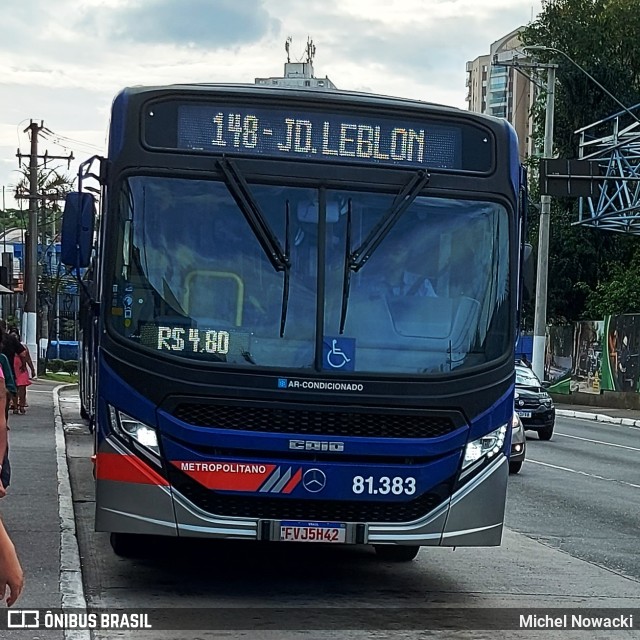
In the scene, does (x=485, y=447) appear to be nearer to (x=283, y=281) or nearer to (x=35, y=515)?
(x=283, y=281)

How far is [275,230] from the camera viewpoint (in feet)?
26.9

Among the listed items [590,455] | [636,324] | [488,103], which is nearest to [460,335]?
[590,455]

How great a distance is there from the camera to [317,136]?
27.8ft

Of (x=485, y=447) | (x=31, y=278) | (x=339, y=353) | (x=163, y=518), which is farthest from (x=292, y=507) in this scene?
(x=31, y=278)

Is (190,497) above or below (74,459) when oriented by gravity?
above

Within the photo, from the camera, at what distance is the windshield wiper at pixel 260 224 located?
8.15 meters

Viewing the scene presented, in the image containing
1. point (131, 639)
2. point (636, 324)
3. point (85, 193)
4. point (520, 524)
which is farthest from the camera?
point (636, 324)

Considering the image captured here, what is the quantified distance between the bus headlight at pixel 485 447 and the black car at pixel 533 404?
16.0 meters

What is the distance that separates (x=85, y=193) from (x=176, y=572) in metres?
2.78

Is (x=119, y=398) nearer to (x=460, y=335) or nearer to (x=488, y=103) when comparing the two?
(x=460, y=335)

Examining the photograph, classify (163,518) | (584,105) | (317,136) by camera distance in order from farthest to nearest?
(584,105) < (317,136) < (163,518)

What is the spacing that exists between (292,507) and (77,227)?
2.32 metres

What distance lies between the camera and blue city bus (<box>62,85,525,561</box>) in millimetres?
7961

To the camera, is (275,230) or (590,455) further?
(590,455)
